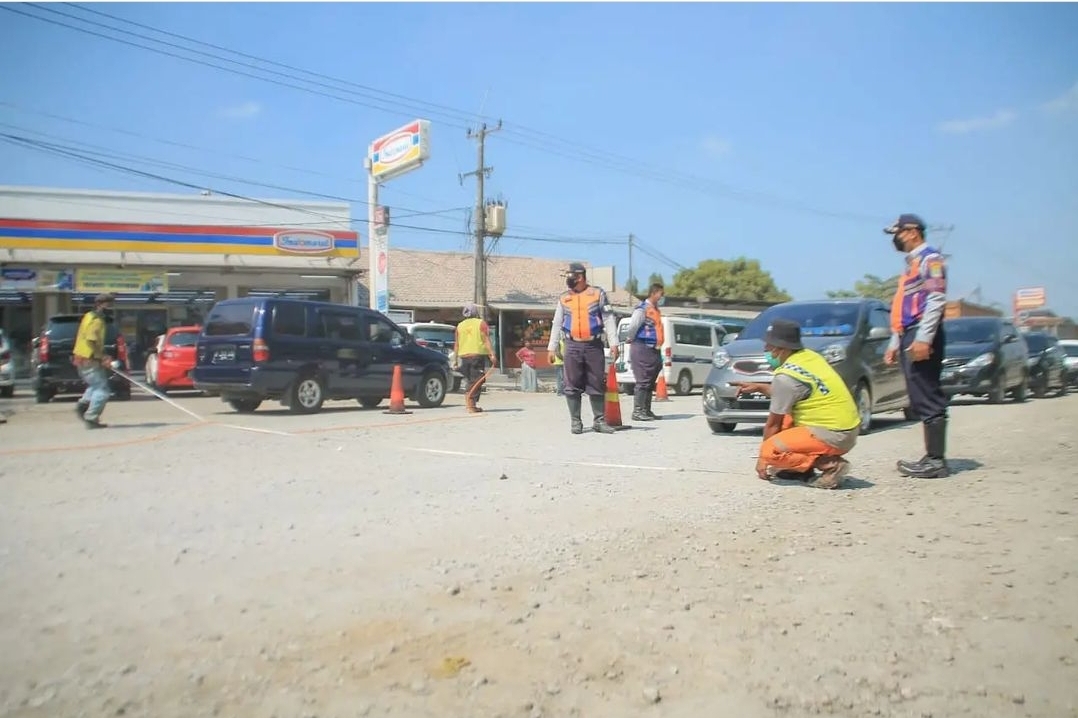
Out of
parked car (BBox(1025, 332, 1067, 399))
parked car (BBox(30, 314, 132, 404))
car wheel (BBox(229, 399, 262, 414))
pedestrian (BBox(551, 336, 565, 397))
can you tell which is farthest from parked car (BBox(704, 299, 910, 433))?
parked car (BBox(30, 314, 132, 404))

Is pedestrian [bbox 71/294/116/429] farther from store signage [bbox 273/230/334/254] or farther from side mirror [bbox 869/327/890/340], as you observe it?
store signage [bbox 273/230/334/254]

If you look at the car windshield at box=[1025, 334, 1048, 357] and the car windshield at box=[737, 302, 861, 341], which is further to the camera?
the car windshield at box=[1025, 334, 1048, 357]

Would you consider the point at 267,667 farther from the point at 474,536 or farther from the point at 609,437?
the point at 609,437

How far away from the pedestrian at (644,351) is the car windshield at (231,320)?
597 centimetres

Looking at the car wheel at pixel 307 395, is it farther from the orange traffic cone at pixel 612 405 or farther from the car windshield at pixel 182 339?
the car windshield at pixel 182 339

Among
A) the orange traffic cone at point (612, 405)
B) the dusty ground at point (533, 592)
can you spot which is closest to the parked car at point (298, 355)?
the orange traffic cone at point (612, 405)

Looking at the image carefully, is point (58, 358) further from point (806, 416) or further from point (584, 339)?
point (806, 416)

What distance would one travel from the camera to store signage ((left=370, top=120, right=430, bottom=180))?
2880 cm

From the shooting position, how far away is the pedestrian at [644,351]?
11.6 meters

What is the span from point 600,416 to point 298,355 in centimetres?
580

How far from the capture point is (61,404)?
1739 centimetres

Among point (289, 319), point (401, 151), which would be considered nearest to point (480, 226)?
point (401, 151)

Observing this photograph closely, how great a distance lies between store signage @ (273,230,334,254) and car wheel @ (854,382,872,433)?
23.7 metres

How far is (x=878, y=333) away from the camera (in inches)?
395
